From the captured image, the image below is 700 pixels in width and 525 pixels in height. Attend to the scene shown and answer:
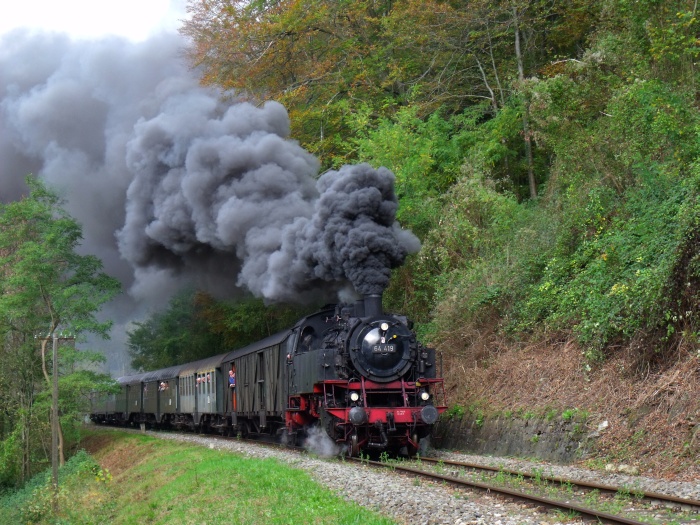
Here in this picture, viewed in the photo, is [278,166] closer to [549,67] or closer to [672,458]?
[549,67]

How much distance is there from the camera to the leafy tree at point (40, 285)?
2883 centimetres

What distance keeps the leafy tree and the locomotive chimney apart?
16.9 meters

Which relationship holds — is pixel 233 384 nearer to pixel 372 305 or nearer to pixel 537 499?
pixel 372 305

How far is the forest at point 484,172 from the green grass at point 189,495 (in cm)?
496

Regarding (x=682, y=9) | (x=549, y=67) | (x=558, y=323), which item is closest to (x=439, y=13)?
(x=549, y=67)

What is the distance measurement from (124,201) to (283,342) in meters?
6.06

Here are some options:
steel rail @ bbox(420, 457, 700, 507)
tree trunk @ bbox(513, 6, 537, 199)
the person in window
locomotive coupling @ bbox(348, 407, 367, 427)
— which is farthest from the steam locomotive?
tree trunk @ bbox(513, 6, 537, 199)

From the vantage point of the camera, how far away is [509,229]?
20688 mm

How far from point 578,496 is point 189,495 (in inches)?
271

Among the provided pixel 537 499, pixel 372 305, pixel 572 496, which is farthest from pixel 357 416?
pixel 537 499

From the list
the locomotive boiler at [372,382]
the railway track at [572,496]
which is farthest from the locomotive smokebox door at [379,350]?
the railway track at [572,496]

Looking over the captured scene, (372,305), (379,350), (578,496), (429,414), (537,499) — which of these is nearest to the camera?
(537,499)

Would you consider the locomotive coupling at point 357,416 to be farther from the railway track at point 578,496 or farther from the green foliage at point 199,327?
the green foliage at point 199,327

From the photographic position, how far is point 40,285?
29.3m
